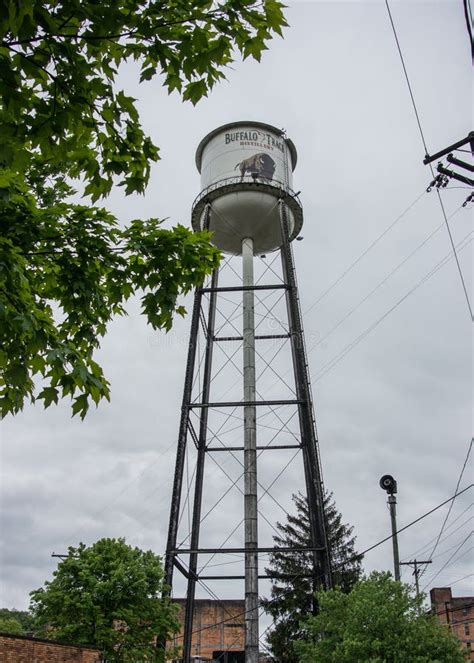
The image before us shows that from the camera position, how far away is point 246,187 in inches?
790

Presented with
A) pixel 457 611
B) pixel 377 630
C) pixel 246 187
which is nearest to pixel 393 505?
pixel 377 630

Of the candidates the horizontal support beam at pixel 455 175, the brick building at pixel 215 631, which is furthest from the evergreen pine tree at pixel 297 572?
the horizontal support beam at pixel 455 175

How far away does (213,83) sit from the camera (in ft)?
13.0

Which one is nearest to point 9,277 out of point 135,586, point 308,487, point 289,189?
point 308,487

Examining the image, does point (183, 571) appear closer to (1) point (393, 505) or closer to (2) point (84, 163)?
(1) point (393, 505)

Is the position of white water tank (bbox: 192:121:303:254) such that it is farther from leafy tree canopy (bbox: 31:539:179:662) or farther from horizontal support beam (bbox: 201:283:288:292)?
leafy tree canopy (bbox: 31:539:179:662)

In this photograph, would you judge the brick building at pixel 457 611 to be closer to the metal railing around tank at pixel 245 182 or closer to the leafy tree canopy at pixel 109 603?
the leafy tree canopy at pixel 109 603

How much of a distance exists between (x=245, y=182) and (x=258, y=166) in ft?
2.74

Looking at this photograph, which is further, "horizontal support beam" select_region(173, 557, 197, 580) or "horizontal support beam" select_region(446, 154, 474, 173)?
"horizontal support beam" select_region(173, 557, 197, 580)

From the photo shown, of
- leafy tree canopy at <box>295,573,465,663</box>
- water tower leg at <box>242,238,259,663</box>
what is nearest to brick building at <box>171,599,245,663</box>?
water tower leg at <box>242,238,259,663</box>

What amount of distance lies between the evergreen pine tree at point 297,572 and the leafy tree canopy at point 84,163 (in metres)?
27.5

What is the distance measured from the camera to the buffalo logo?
20234 mm

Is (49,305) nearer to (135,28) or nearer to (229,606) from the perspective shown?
(135,28)

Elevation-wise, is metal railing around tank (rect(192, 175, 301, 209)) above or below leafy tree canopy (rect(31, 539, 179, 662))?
above
